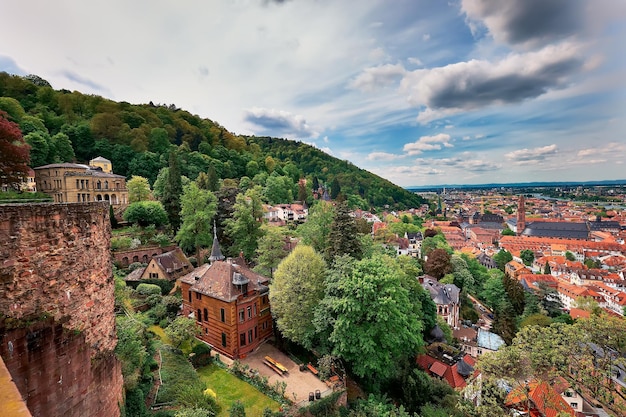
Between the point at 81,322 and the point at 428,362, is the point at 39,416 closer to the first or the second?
the point at 81,322

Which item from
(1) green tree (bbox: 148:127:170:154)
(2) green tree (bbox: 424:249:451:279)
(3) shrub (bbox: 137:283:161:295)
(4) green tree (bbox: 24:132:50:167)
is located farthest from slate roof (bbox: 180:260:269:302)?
(1) green tree (bbox: 148:127:170:154)

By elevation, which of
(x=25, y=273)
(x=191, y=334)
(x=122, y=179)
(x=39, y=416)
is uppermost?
(x=122, y=179)

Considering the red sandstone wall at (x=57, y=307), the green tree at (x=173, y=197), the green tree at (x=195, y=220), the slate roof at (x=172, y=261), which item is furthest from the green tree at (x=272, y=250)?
the red sandstone wall at (x=57, y=307)

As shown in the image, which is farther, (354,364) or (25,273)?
(354,364)

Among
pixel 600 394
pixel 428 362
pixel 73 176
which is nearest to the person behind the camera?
pixel 600 394

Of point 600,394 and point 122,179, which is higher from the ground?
point 122,179

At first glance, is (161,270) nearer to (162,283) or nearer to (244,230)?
(162,283)

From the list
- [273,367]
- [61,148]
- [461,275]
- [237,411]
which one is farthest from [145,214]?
[461,275]

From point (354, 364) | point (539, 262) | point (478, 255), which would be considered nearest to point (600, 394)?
point (354, 364)
